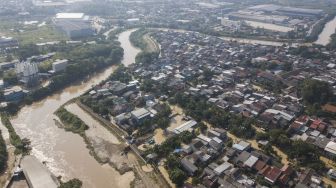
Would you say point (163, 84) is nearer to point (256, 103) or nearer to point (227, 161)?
point (256, 103)

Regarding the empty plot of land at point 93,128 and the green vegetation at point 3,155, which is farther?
the empty plot of land at point 93,128

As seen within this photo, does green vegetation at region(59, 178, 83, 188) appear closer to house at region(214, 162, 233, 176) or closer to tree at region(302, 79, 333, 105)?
house at region(214, 162, 233, 176)

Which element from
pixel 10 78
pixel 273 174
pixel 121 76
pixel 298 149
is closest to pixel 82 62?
pixel 121 76

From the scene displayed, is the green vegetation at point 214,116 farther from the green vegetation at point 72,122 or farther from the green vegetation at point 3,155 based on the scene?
the green vegetation at point 3,155

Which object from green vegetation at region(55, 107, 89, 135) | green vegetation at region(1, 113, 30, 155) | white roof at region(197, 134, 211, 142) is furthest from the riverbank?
green vegetation at region(1, 113, 30, 155)

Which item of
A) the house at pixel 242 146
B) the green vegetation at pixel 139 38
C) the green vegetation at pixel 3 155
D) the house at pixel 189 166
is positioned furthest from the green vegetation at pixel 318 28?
the green vegetation at pixel 3 155
